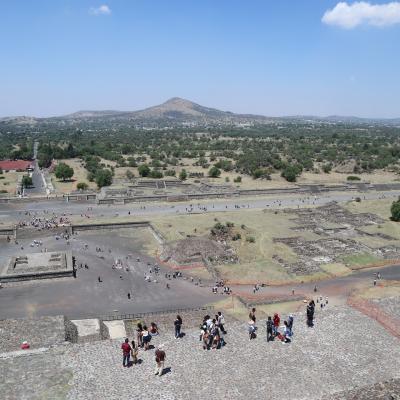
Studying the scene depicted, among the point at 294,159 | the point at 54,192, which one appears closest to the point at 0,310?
the point at 54,192

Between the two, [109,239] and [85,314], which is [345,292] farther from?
[109,239]

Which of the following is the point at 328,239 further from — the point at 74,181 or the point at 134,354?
the point at 74,181

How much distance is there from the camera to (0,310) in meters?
25.5

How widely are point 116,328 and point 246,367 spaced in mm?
9617

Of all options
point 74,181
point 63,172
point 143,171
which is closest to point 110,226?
point 143,171

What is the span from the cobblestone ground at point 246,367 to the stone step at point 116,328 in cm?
555

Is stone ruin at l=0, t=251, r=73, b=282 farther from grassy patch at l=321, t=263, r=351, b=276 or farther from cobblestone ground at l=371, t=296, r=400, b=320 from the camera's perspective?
cobblestone ground at l=371, t=296, r=400, b=320

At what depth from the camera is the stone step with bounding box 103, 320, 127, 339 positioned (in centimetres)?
2127

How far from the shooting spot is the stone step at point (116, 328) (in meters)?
21.3

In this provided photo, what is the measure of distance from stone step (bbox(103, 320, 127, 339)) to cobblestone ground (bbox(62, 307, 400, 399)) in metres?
5.55

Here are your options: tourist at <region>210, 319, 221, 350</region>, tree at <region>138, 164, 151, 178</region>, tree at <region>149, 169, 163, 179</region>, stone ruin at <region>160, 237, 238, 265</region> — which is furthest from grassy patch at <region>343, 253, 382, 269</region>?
tree at <region>138, 164, 151, 178</region>

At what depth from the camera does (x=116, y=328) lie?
22234 millimetres

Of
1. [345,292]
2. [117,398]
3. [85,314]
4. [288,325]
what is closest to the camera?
[117,398]

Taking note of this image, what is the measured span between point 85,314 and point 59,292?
160 inches
